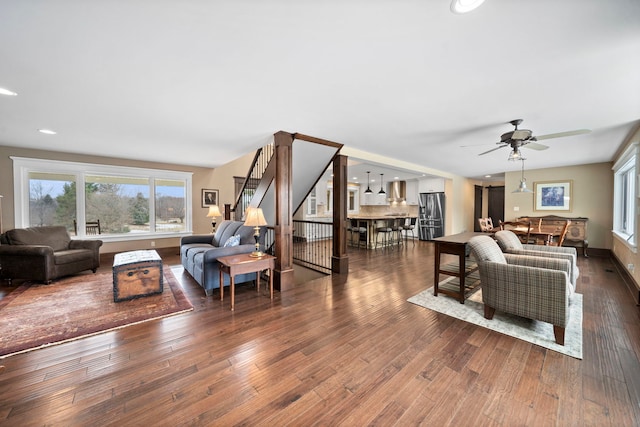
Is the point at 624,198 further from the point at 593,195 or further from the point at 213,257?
the point at 213,257

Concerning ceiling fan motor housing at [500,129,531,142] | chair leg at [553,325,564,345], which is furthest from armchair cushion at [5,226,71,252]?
ceiling fan motor housing at [500,129,531,142]

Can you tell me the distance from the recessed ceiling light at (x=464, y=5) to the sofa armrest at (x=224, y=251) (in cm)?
336

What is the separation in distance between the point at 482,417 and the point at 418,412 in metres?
0.36

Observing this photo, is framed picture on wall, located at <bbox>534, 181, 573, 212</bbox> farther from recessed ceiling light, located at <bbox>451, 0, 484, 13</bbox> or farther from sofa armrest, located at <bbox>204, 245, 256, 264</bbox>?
sofa armrest, located at <bbox>204, 245, 256, 264</bbox>

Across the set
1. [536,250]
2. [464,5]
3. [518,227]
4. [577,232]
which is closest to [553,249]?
[536,250]

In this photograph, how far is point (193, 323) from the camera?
256 centimetres

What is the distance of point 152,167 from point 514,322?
7.48 m

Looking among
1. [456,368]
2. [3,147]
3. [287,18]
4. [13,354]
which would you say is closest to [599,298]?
[456,368]

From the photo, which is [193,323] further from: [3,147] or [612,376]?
[3,147]

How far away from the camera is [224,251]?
11.2 ft

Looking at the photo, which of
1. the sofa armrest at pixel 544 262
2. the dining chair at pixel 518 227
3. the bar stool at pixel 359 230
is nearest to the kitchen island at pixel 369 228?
the bar stool at pixel 359 230

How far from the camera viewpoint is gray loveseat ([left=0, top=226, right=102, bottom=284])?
3.67 meters

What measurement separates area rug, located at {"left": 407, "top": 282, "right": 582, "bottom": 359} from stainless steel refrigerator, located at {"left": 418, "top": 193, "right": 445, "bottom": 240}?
5327 mm

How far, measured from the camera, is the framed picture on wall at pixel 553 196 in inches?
257
